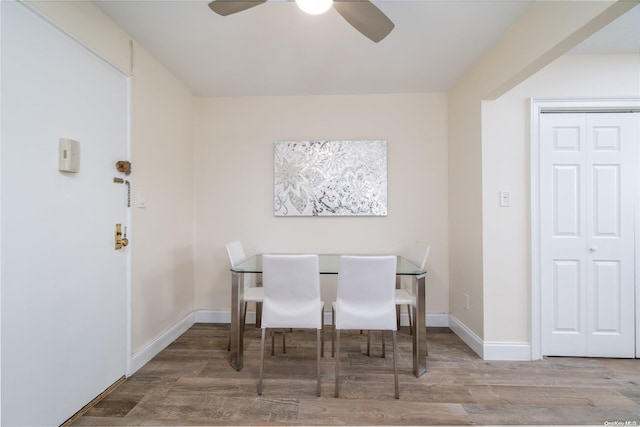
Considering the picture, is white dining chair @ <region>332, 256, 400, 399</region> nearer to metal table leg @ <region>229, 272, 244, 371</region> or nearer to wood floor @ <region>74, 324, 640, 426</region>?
wood floor @ <region>74, 324, 640, 426</region>

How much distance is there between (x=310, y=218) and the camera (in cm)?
286

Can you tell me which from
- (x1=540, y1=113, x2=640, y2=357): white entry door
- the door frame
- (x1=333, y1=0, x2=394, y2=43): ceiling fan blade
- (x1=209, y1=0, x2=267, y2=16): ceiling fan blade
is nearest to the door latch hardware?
(x1=209, y1=0, x2=267, y2=16): ceiling fan blade

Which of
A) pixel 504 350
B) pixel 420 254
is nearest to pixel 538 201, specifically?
pixel 420 254

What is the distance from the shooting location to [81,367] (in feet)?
5.05

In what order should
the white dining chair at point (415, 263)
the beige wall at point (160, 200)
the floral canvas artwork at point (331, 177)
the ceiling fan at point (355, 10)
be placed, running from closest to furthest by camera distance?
the ceiling fan at point (355, 10), the beige wall at point (160, 200), the white dining chair at point (415, 263), the floral canvas artwork at point (331, 177)

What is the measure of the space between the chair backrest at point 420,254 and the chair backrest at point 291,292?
1.03m

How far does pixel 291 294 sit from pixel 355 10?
1.71m

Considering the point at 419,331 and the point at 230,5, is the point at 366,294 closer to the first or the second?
the point at 419,331

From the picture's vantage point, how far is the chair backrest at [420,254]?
7.44 ft

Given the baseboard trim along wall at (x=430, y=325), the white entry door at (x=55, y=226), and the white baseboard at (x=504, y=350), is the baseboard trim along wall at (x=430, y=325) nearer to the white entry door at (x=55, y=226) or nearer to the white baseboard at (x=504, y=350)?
the white baseboard at (x=504, y=350)

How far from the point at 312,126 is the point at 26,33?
208 centimetres

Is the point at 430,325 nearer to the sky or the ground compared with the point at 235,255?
nearer to the ground

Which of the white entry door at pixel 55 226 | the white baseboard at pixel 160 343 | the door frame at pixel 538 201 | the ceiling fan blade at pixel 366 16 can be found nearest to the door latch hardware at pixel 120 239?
the white entry door at pixel 55 226

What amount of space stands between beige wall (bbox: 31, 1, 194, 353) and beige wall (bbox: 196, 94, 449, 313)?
220 mm
